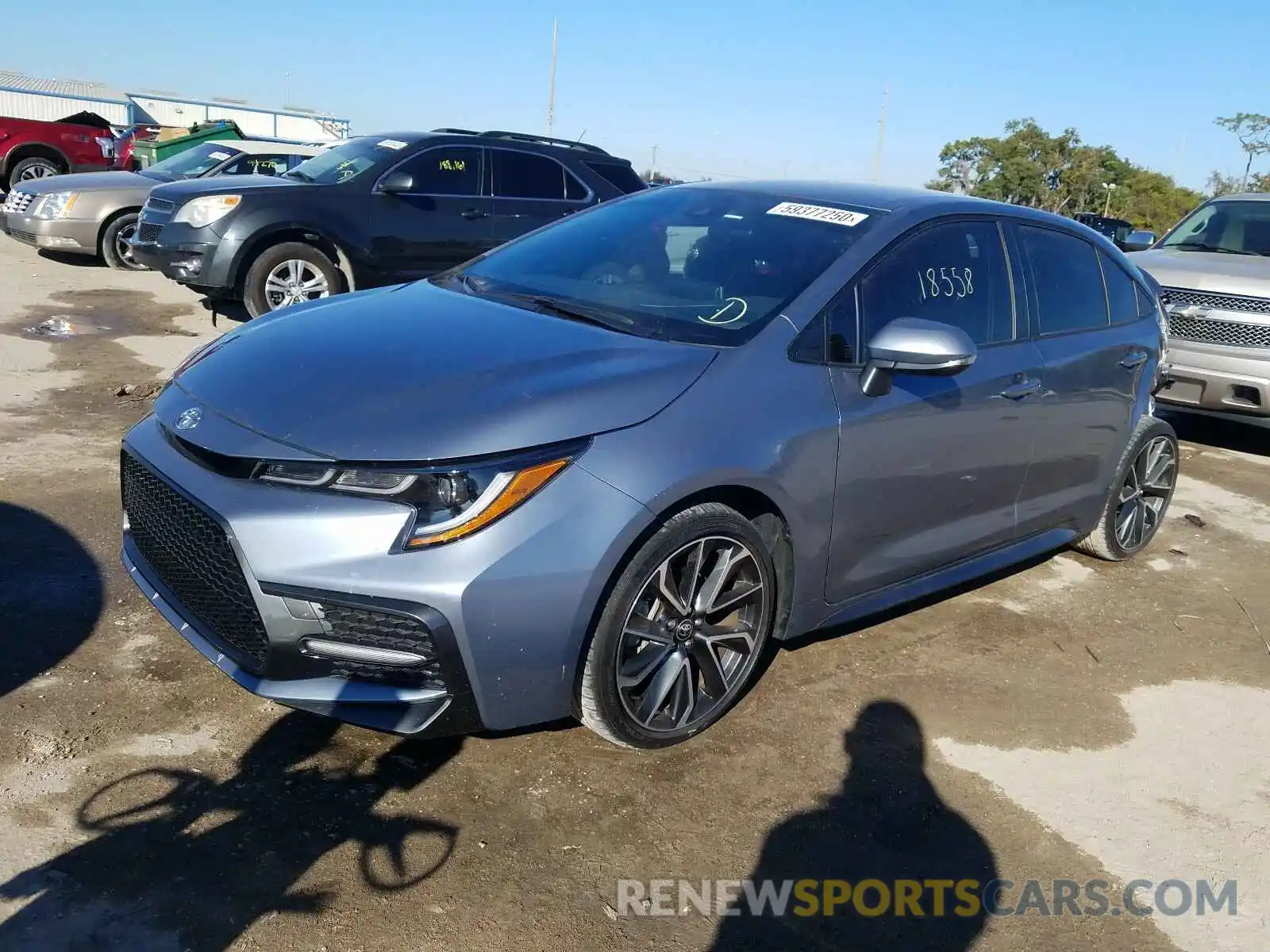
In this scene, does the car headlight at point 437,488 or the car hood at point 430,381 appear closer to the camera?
the car headlight at point 437,488

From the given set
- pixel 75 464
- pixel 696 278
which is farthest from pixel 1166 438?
pixel 75 464

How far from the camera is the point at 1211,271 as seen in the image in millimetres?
7559

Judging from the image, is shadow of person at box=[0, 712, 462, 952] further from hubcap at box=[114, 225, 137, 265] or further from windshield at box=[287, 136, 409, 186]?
hubcap at box=[114, 225, 137, 265]

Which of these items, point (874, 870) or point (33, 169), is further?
point (33, 169)

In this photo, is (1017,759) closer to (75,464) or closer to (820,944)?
(820,944)

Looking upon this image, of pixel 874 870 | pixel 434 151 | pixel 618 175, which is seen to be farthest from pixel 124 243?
pixel 874 870

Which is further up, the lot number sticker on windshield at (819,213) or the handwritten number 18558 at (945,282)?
the lot number sticker on windshield at (819,213)

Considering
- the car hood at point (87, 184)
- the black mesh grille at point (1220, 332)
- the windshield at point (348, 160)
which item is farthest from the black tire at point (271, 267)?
the black mesh grille at point (1220, 332)

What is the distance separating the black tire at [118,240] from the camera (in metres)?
10.9

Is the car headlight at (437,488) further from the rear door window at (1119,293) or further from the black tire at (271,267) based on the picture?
the black tire at (271,267)

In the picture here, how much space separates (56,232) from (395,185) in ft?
14.6

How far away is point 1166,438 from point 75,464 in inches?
207

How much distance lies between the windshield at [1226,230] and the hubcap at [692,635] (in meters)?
6.87

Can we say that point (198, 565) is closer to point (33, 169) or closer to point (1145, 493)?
point (1145, 493)
